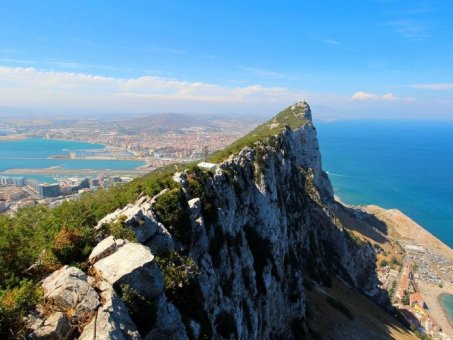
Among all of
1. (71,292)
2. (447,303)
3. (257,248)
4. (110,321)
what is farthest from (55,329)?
(447,303)

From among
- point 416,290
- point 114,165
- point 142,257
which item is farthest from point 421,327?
point 114,165

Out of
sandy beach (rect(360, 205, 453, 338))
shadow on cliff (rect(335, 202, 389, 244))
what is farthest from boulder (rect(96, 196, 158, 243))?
shadow on cliff (rect(335, 202, 389, 244))

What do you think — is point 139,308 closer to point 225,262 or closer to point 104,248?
point 104,248

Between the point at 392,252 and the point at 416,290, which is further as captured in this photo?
the point at 392,252

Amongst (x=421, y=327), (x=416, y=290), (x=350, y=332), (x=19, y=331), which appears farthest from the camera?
(x=416, y=290)

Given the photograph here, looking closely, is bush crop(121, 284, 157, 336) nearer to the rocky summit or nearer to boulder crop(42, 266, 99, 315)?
the rocky summit

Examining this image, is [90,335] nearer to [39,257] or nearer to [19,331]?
[19,331]
